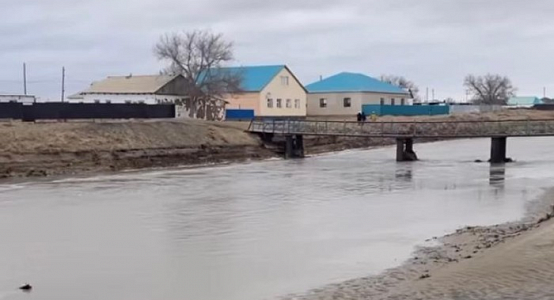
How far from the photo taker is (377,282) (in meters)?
12.9

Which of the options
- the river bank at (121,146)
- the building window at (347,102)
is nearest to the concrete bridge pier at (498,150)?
the river bank at (121,146)

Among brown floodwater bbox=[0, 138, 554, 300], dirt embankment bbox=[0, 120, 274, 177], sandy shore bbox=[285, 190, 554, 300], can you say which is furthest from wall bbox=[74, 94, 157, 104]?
sandy shore bbox=[285, 190, 554, 300]

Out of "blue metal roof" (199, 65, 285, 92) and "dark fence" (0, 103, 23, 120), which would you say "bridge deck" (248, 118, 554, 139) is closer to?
"dark fence" (0, 103, 23, 120)

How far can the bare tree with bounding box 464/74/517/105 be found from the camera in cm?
15291

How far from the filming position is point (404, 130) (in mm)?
51000

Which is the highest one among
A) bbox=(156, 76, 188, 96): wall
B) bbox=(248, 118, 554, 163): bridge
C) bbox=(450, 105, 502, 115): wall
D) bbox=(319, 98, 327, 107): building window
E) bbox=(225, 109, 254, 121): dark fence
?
bbox=(156, 76, 188, 96): wall

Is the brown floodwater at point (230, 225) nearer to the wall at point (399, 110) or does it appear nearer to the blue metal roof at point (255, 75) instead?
the blue metal roof at point (255, 75)

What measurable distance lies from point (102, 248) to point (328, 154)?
1587 inches

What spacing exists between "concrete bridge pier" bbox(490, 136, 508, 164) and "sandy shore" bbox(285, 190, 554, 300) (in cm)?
2879

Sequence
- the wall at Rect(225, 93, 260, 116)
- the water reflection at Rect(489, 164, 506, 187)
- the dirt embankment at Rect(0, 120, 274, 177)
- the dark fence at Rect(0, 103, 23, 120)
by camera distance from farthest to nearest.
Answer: the wall at Rect(225, 93, 260, 116), the dark fence at Rect(0, 103, 23, 120), the dirt embankment at Rect(0, 120, 274, 177), the water reflection at Rect(489, 164, 506, 187)

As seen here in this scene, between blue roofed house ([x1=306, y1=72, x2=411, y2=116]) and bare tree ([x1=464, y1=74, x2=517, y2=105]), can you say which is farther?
bare tree ([x1=464, y1=74, x2=517, y2=105])

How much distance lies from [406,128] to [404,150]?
11.8 ft

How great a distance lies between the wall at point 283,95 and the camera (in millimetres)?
85562

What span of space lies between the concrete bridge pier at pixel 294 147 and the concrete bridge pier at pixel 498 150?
1295 centimetres
